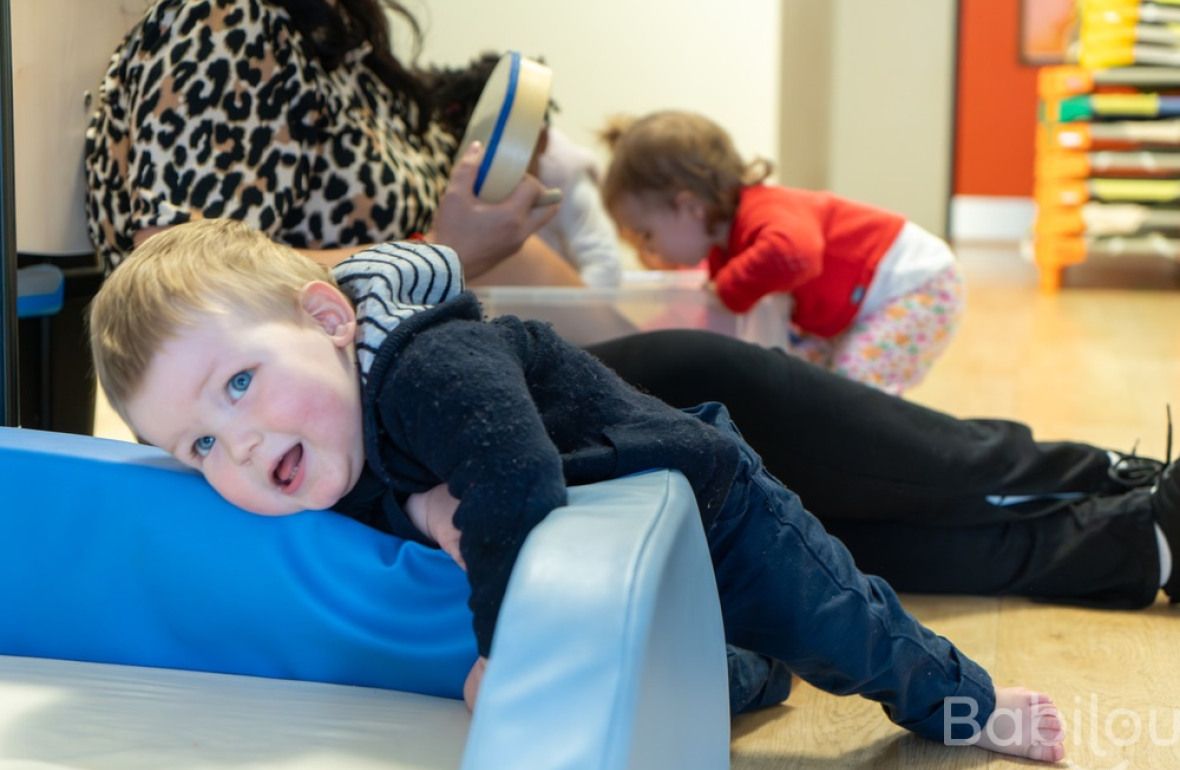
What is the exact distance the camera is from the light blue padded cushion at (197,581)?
0.90 metres

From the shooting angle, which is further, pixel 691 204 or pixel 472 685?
pixel 691 204

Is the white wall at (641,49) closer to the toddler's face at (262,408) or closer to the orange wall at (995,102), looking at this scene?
the toddler's face at (262,408)

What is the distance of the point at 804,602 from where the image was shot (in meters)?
0.94

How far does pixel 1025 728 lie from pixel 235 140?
874 mm

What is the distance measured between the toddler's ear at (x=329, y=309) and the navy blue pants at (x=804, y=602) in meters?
0.27

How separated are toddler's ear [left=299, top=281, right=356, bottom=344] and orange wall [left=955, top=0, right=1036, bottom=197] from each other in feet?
16.7

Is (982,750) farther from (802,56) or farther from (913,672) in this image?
(802,56)

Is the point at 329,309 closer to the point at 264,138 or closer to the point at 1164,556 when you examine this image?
the point at 264,138

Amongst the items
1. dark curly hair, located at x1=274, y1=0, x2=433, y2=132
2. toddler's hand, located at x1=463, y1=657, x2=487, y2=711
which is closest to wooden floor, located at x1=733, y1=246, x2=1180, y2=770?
toddler's hand, located at x1=463, y1=657, x2=487, y2=711

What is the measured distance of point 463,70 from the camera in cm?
169

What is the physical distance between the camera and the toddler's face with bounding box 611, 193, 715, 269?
1.96 metres

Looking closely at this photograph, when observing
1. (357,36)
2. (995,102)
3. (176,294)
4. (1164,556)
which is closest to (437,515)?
(176,294)

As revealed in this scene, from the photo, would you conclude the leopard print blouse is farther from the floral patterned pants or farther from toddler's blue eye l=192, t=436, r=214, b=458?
the floral patterned pants

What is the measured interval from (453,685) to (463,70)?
0.98 metres
